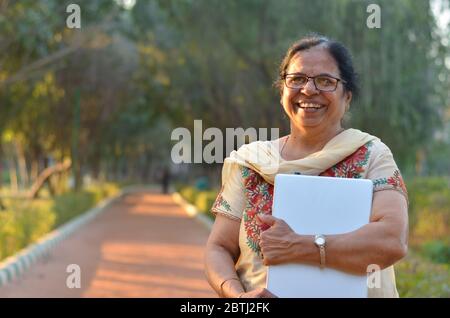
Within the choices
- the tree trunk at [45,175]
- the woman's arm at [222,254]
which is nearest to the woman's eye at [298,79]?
the woman's arm at [222,254]

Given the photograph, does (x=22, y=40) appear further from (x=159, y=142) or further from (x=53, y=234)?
(x=159, y=142)

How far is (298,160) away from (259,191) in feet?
0.62

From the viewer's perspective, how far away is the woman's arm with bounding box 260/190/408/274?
2305 mm

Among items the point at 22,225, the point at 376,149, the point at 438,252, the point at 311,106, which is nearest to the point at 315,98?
the point at 311,106

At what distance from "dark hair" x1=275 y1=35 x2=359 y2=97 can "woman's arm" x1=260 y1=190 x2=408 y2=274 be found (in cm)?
44

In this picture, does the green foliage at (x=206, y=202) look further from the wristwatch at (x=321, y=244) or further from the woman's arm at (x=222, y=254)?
the wristwatch at (x=321, y=244)

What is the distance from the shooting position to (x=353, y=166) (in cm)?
246

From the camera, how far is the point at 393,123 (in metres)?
14.9

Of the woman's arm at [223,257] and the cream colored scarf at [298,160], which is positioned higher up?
the cream colored scarf at [298,160]

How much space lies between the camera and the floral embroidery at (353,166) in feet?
8.06

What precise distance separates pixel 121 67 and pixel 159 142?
29.0 m

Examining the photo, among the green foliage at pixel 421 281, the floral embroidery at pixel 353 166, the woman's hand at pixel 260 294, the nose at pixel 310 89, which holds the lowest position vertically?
the green foliage at pixel 421 281

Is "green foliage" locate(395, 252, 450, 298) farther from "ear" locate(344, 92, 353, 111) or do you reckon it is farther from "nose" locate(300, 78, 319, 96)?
"nose" locate(300, 78, 319, 96)

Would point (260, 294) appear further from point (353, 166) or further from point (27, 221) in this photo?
point (27, 221)
